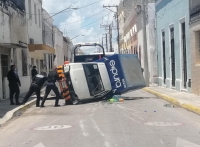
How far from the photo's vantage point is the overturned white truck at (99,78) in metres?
16.9

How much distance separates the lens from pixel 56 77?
A: 648 inches

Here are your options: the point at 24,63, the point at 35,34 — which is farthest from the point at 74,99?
the point at 35,34

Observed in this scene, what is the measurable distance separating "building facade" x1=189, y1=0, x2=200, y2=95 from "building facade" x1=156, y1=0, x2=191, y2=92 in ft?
2.50

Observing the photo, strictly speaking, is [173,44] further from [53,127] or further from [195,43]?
[53,127]

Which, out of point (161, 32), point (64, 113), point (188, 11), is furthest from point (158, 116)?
point (161, 32)

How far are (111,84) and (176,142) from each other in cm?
972

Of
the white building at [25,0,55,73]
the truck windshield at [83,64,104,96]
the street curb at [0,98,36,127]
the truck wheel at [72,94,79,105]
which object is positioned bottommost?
the street curb at [0,98,36,127]

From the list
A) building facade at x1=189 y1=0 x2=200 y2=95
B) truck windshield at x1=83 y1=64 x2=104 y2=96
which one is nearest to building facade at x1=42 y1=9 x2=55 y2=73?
truck windshield at x1=83 y1=64 x2=104 y2=96

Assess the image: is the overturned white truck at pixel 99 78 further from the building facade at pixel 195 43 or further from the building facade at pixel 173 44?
the building facade at pixel 173 44

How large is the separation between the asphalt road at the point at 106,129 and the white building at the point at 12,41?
656cm

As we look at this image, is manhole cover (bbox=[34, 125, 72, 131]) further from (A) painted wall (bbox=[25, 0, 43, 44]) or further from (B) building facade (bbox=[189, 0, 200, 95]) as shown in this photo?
(A) painted wall (bbox=[25, 0, 43, 44])

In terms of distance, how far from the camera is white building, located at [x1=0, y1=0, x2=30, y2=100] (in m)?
19.7

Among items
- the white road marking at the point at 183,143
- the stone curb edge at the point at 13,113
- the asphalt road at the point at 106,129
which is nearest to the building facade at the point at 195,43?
the asphalt road at the point at 106,129

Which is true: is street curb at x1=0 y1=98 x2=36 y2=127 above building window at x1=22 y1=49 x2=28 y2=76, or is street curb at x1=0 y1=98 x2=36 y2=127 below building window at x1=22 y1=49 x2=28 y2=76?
below
